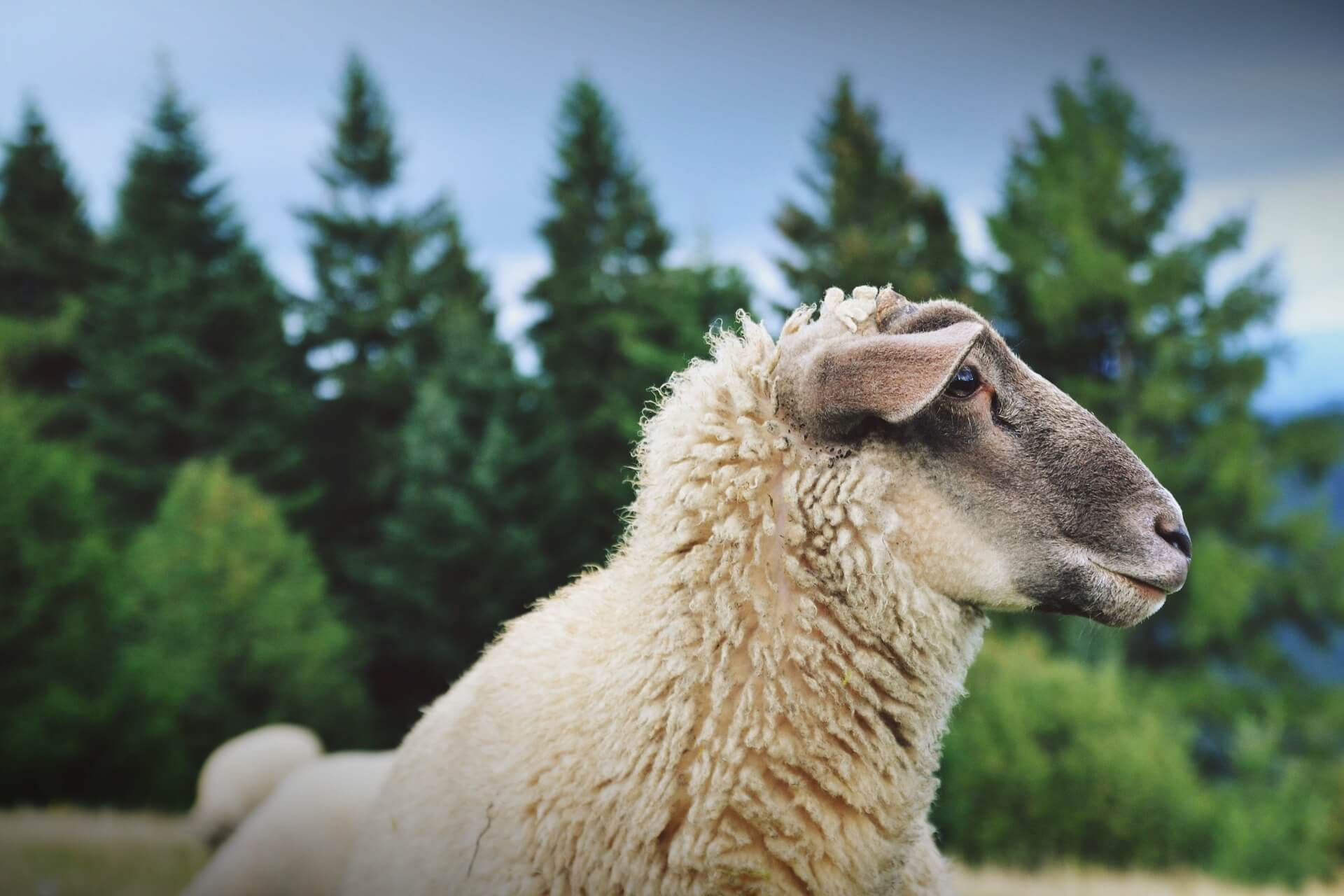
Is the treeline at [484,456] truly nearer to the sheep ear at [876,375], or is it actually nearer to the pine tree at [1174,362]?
the pine tree at [1174,362]

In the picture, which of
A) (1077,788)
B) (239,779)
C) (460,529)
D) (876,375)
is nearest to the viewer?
(876,375)

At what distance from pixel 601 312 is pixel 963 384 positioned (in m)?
20.7

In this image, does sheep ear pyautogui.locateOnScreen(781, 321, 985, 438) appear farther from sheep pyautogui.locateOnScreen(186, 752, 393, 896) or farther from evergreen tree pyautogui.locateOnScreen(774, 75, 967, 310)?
evergreen tree pyautogui.locateOnScreen(774, 75, 967, 310)

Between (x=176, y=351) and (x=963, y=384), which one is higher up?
(x=176, y=351)

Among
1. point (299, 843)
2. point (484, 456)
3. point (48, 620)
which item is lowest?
point (299, 843)

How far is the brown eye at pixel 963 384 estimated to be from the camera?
2.49 meters

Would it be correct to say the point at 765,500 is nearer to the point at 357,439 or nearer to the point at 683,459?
the point at 683,459

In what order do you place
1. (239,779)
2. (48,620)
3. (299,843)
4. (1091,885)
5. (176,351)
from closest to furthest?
(299,843) < (239,779) < (1091,885) < (48,620) < (176,351)

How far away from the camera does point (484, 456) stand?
20938 millimetres

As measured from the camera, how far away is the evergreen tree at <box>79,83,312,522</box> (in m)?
24.8

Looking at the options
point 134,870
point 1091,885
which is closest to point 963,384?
point 134,870

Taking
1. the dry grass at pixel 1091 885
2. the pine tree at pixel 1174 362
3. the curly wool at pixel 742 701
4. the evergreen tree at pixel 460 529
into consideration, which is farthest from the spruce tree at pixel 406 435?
the curly wool at pixel 742 701

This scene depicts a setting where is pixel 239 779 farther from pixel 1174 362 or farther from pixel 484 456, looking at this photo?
pixel 1174 362

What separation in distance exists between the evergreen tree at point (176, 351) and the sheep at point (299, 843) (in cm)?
2286
